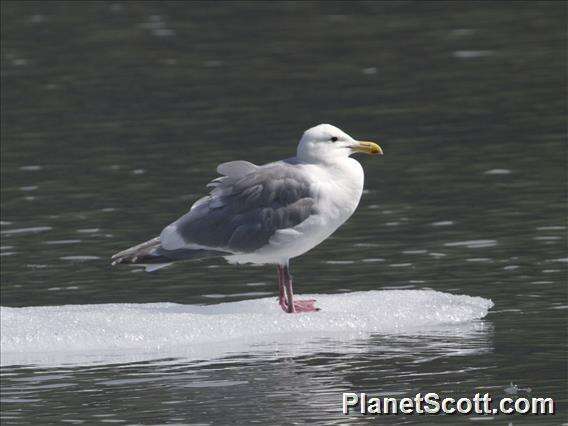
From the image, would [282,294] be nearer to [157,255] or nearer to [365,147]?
[157,255]

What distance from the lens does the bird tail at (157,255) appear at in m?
15.0

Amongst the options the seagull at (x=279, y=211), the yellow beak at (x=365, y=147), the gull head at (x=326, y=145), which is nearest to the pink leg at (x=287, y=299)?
the seagull at (x=279, y=211)

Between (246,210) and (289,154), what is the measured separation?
9533 millimetres

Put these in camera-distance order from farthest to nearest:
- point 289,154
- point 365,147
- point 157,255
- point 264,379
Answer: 1. point 289,154
2. point 157,255
3. point 365,147
4. point 264,379

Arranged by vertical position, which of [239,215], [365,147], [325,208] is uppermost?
[365,147]

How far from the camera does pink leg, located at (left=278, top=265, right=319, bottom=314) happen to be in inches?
585

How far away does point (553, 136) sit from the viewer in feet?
80.9

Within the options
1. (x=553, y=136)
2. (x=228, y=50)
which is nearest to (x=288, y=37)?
(x=228, y=50)

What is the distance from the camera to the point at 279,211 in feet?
47.9

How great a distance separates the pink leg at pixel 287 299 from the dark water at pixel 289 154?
0.88 m

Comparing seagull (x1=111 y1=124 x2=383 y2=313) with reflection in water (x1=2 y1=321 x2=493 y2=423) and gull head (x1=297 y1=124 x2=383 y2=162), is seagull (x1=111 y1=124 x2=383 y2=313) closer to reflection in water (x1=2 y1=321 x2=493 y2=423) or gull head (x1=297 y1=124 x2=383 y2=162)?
gull head (x1=297 y1=124 x2=383 y2=162)

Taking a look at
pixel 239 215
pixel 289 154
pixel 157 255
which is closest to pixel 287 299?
pixel 239 215

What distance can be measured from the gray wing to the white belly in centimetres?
6

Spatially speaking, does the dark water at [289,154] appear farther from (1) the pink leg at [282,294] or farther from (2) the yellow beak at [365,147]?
(2) the yellow beak at [365,147]
